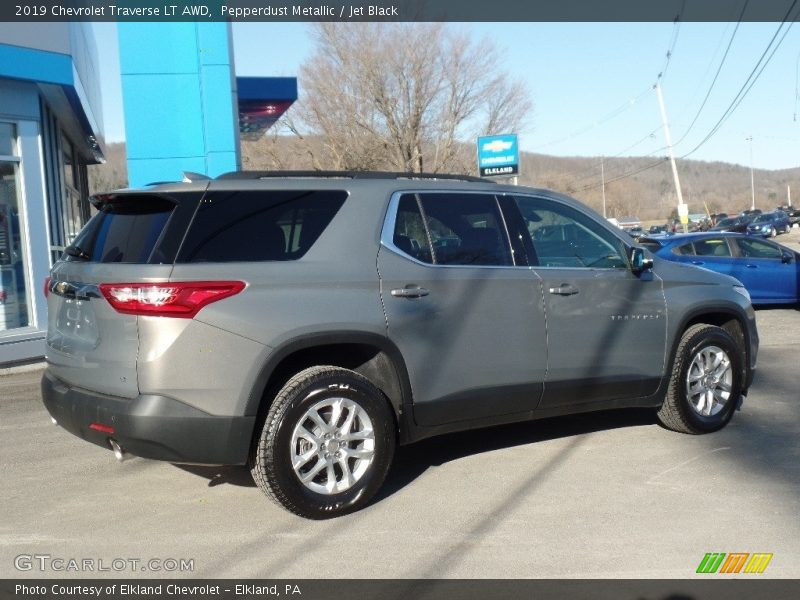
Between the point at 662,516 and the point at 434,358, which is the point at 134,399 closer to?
the point at 434,358

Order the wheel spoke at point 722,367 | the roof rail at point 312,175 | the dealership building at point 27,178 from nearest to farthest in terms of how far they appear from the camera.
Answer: the roof rail at point 312,175 → the wheel spoke at point 722,367 → the dealership building at point 27,178

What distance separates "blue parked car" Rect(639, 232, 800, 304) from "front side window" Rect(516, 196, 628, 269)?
28.5 feet

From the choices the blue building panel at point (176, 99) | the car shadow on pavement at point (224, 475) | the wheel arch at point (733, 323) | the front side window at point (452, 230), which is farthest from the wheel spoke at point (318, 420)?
the blue building panel at point (176, 99)

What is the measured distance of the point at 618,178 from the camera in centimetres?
12638

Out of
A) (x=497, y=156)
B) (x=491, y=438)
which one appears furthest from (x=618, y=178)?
(x=491, y=438)

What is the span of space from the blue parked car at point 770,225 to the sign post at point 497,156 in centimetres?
2909

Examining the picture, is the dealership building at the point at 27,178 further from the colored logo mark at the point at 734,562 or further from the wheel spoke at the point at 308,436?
the colored logo mark at the point at 734,562

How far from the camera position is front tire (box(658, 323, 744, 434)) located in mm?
6348

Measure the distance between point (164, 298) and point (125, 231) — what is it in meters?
0.65

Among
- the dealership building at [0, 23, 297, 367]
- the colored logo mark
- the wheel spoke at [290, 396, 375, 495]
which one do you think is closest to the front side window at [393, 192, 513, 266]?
the wheel spoke at [290, 396, 375, 495]

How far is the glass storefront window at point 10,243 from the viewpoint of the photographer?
448 inches

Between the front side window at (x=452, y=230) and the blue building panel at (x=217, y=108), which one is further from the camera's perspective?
the blue building panel at (x=217, y=108)

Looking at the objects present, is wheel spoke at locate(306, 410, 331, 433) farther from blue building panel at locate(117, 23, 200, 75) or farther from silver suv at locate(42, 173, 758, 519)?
blue building panel at locate(117, 23, 200, 75)
